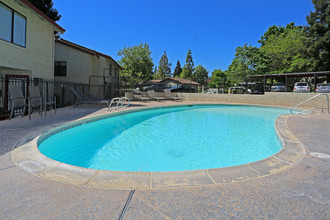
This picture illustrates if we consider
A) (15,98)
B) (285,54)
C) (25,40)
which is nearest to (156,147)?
(15,98)

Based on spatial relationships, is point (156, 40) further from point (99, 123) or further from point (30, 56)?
point (99, 123)

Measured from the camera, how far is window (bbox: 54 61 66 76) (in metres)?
14.8

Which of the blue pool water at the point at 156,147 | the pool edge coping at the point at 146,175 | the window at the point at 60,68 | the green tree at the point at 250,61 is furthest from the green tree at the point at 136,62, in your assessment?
the pool edge coping at the point at 146,175

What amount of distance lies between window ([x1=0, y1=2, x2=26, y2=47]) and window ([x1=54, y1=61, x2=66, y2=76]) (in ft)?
21.9

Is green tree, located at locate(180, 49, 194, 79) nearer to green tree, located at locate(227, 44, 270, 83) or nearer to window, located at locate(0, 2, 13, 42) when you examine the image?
green tree, located at locate(227, 44, 270, 83)

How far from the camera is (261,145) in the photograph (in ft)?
16.8

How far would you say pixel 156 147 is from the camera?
5008 millimetres

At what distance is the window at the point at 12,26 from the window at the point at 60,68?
21.9 ft

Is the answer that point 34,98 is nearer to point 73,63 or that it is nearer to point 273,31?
point 73,63

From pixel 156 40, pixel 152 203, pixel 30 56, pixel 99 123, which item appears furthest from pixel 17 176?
pixel 156 40

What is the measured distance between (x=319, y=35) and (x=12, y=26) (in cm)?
3071

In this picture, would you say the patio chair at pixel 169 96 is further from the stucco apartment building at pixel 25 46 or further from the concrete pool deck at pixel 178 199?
the concrete pool deck at pixel 178 199

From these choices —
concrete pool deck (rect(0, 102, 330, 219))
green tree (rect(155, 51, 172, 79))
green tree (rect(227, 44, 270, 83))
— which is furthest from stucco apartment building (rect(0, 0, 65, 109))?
green tree (rect(155, 51, 172, 79))

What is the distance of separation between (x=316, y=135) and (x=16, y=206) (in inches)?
218
